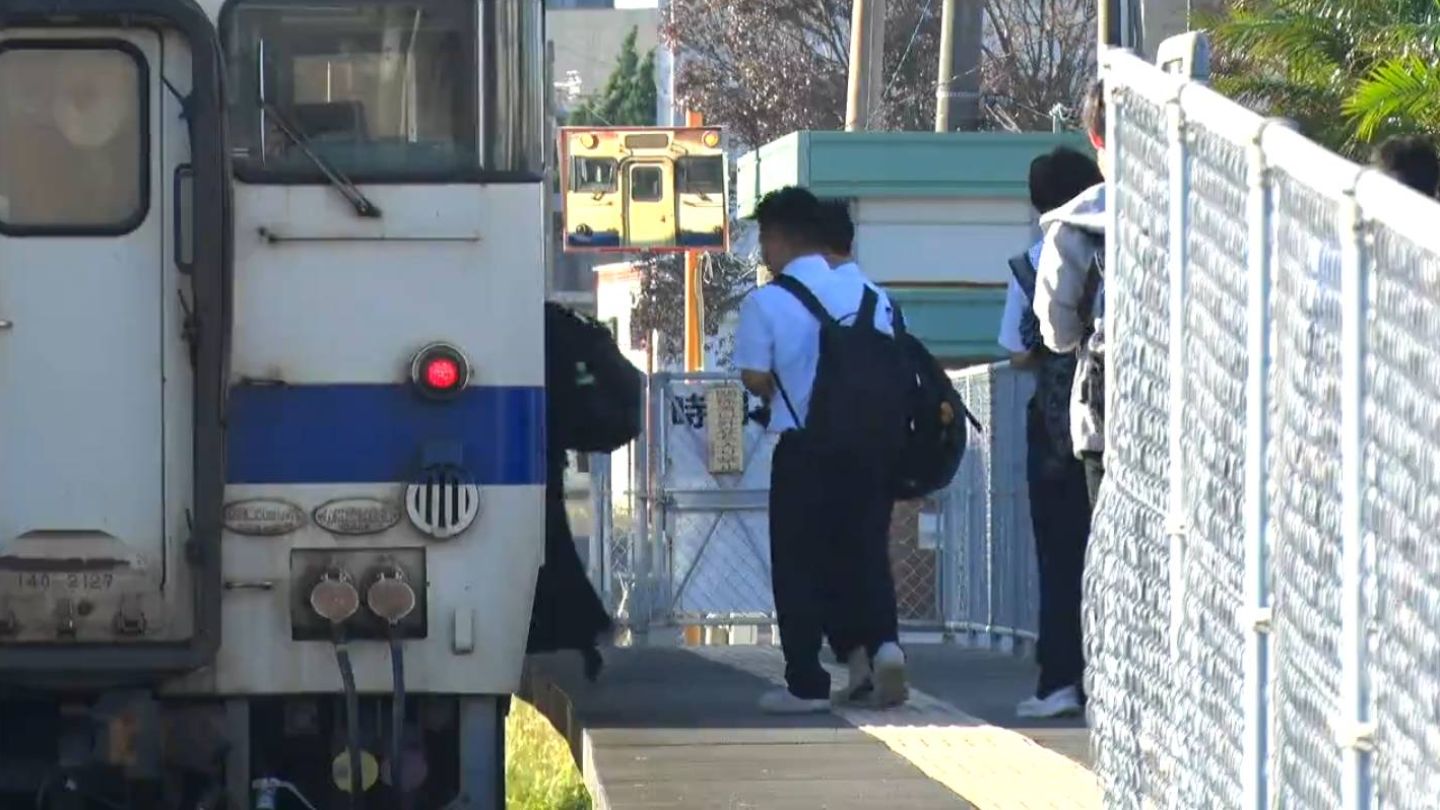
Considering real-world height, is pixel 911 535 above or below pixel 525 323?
below

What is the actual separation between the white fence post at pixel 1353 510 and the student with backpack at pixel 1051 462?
174 inches

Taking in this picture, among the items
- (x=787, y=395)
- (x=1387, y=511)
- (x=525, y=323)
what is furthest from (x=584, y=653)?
(x=1387, y=511)

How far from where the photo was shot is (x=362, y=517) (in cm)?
643

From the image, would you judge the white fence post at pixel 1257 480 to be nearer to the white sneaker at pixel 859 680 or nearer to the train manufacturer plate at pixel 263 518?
the train manufacturer plate at pixel 263 518

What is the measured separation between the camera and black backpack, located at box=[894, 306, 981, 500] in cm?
822

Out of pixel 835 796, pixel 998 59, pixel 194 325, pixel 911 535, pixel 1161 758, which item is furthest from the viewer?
pixel 998 59

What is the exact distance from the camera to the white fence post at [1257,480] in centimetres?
363

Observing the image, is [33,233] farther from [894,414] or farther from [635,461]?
[635,461]

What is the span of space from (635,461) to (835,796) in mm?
6474

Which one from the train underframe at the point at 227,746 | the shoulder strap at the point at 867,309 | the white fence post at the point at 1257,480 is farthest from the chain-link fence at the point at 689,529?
the white fence post at the point at 1257,480

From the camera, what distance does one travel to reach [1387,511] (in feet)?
9.73

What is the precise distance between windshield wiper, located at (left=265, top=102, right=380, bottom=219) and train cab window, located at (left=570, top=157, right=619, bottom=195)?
12.2 metres

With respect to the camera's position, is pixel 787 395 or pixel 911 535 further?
pixel 911 535

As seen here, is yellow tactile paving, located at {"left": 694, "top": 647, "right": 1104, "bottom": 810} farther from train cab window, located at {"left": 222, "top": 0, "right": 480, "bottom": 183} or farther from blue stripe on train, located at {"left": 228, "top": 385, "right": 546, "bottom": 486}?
train cab window, located at {"left": 222, "top": 0, "right": 480, "bottom": 183}
